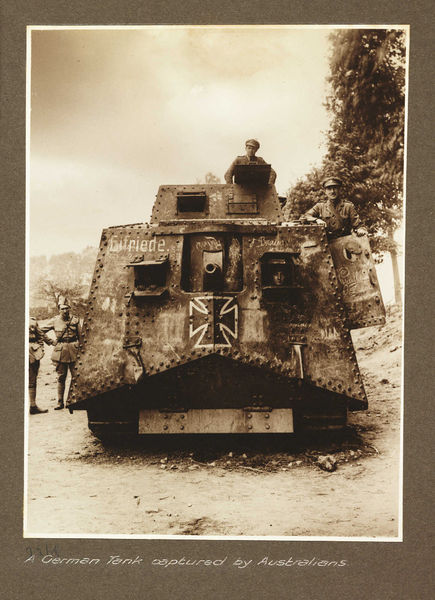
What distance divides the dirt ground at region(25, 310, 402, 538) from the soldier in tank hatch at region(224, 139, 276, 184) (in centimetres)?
209

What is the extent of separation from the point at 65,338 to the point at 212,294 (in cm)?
225

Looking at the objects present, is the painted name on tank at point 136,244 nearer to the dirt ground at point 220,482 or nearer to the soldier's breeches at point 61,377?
the dirt ground at point 220,482

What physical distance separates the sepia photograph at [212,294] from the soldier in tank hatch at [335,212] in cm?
16

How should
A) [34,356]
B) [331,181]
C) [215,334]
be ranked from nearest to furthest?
[215,334] < [34,356] < [331,181]

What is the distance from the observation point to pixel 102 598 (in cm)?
383

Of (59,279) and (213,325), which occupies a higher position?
(59,279)

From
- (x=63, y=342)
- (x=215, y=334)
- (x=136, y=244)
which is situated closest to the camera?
(x=215, y=334)

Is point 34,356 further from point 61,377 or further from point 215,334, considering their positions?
point 215,334

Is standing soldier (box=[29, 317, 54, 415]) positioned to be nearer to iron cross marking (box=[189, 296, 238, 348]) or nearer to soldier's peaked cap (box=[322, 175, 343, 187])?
iron cross marking (box=[189, 296, 238, 348])

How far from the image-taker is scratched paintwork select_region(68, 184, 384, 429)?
4.30m

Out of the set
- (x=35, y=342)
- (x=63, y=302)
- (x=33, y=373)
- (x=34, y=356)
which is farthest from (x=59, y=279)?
(x=33, y=373)

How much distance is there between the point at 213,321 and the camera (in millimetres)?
4277
